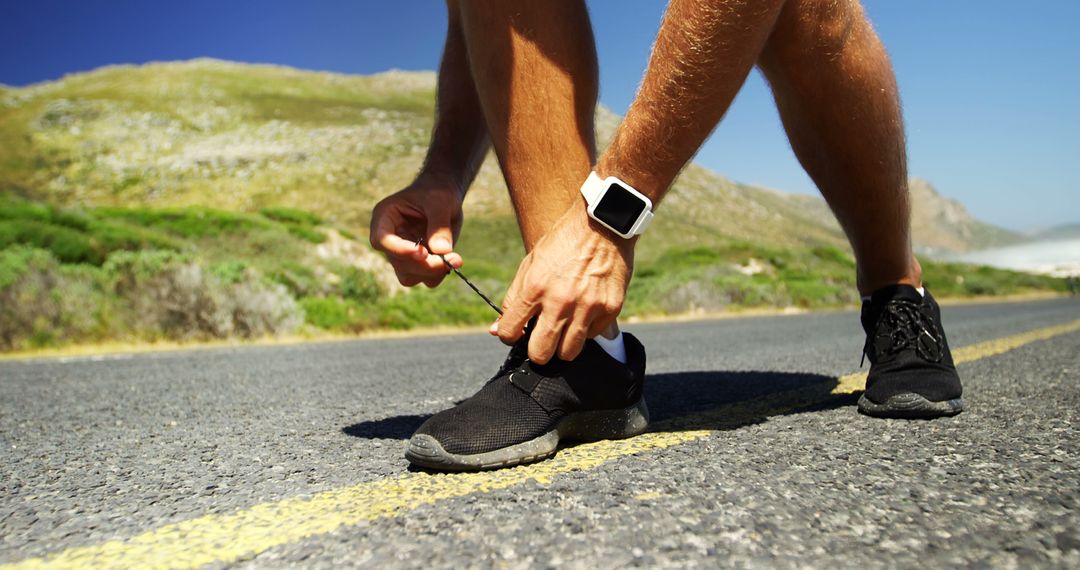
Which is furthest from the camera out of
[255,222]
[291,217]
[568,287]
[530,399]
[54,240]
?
[291,217]

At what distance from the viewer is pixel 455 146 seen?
1.79 metres

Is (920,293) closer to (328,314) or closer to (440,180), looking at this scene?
(440,180)

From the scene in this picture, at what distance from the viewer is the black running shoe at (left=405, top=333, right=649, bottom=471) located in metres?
1.22

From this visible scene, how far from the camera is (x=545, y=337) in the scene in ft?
4.05

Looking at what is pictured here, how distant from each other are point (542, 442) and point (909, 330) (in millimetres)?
1042

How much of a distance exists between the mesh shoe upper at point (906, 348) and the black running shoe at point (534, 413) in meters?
0.63

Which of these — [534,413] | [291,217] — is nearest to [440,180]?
[534,413]

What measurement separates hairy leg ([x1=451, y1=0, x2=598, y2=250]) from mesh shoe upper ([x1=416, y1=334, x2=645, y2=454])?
27 cm

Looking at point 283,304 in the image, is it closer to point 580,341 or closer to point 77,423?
point 77,423

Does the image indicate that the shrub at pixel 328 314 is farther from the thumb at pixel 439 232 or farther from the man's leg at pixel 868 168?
the man's leg at pixel 868 168

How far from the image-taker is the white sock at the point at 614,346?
1404 mm

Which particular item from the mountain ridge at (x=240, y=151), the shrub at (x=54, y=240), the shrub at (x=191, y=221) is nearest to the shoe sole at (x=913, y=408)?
the shrub at (x=54, y=240)

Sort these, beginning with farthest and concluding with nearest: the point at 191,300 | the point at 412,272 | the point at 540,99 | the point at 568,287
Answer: the point at 191,300
the point at 412,272
the point at 540,99
the point at 568,287

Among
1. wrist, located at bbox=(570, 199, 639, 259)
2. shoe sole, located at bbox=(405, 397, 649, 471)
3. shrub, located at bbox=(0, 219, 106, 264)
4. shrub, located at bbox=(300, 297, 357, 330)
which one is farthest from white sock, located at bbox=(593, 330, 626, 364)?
shrub, located at bbox=(0, 219, 106, 264)
